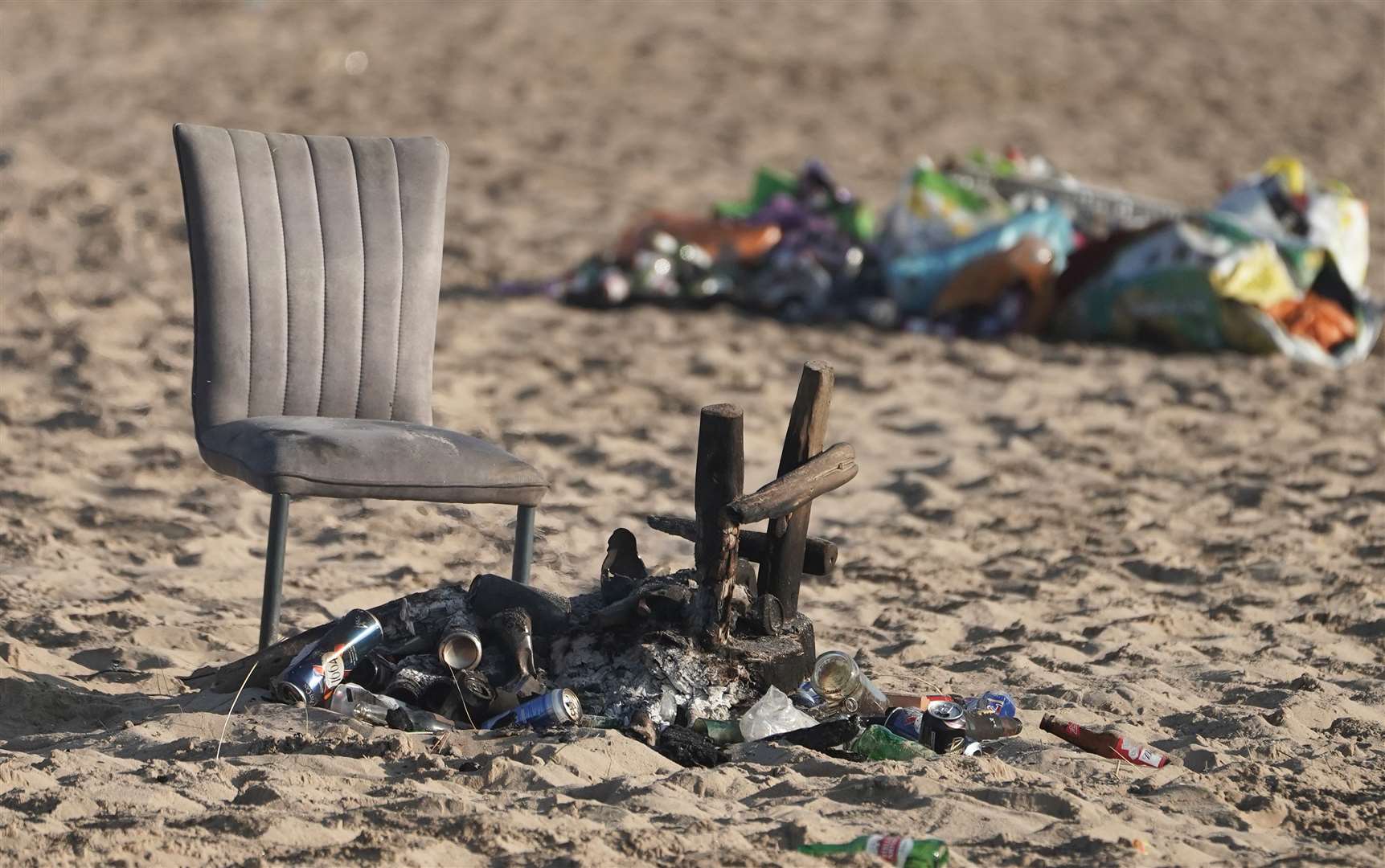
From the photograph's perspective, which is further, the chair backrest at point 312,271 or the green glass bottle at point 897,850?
the chair backrest at point 312,271

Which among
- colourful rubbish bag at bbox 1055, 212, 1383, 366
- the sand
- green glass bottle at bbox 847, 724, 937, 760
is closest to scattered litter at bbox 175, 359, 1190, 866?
green glass bottle at bbox 847, 724, 937, 760

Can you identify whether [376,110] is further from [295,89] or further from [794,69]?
[794,69]

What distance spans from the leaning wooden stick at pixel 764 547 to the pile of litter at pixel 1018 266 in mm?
3998

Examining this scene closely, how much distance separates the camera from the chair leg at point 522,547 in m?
3.98

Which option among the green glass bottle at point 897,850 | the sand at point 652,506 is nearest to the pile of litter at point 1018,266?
the sand at point 652,506

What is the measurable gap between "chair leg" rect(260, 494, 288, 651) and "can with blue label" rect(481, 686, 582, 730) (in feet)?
2.02

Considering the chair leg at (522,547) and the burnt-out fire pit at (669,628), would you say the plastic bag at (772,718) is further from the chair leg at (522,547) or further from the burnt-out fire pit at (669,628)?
the chair leg at (522,547)

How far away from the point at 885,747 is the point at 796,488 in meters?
0.54

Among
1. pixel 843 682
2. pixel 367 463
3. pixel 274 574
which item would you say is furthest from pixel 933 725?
pixel 274 574

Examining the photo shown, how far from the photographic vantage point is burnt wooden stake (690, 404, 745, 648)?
10.9 feet

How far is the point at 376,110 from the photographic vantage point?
1116 centimetres

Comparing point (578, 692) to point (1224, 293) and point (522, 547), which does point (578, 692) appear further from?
point (1224, 293)

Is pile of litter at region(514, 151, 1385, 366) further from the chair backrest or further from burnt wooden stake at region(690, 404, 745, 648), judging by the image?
burnt wooden stake at region(690, 404, 745, 648)

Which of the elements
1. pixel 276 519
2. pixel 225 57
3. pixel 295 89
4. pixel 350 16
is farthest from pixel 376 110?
pixel 276 519
